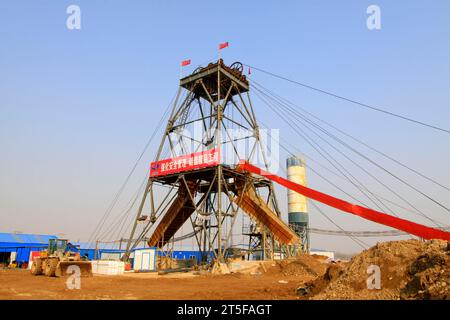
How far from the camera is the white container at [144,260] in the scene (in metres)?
32.4

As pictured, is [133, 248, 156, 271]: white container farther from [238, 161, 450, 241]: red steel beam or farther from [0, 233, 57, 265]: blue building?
[0, 233, 57, 265]: blue building

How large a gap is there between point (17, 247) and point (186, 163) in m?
31.4

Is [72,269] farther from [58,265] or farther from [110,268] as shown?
[110,268]

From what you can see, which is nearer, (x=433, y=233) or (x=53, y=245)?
(x=433, y=233)

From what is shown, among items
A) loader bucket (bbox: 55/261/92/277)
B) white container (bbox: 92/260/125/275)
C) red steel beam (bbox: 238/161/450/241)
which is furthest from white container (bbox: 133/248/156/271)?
red steel beam (bbox: 238/161/450/241)

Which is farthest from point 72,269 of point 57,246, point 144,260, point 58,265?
point 144,260

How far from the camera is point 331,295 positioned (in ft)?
41.3

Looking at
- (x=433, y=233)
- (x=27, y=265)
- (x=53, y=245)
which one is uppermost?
(x=433, y=233)

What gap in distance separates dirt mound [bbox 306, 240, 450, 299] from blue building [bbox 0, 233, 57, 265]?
45.3m

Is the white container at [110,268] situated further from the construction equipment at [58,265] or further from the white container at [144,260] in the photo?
the white container at [144,260]

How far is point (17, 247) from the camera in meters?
44.2
